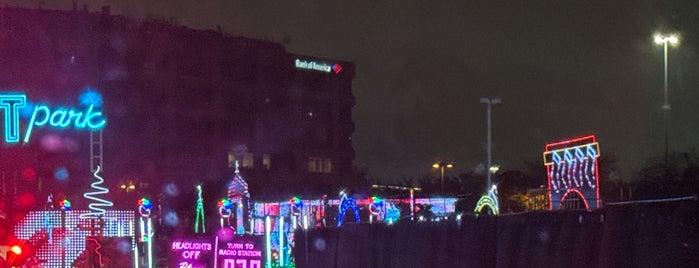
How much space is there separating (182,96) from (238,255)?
5894 centimetres

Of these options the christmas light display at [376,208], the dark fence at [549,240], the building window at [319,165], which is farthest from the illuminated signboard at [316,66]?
the dark fence at [549,240]

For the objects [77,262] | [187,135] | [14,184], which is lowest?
[77,262]

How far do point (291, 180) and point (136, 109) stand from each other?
56.1 feet

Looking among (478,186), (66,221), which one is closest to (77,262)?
(66,221)

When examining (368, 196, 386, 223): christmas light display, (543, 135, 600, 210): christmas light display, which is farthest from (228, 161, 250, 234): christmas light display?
(543, 135, 600, 210): christmas light display

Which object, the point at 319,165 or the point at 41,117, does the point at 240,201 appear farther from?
the point at 319,165

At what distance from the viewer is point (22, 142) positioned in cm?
2909

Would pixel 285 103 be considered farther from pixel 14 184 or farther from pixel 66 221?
pixel 66 221

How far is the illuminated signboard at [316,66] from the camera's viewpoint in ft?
282

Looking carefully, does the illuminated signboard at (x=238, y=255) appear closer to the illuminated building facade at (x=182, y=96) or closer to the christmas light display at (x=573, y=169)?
the christmas light display at (x=573, y=169)

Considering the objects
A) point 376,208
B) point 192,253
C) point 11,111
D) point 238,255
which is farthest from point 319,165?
point 238,255

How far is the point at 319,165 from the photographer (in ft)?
288

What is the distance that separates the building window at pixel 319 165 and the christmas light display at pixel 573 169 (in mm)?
49022

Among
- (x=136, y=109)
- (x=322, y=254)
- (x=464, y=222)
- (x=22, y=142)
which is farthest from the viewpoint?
(x=136, y=109)
